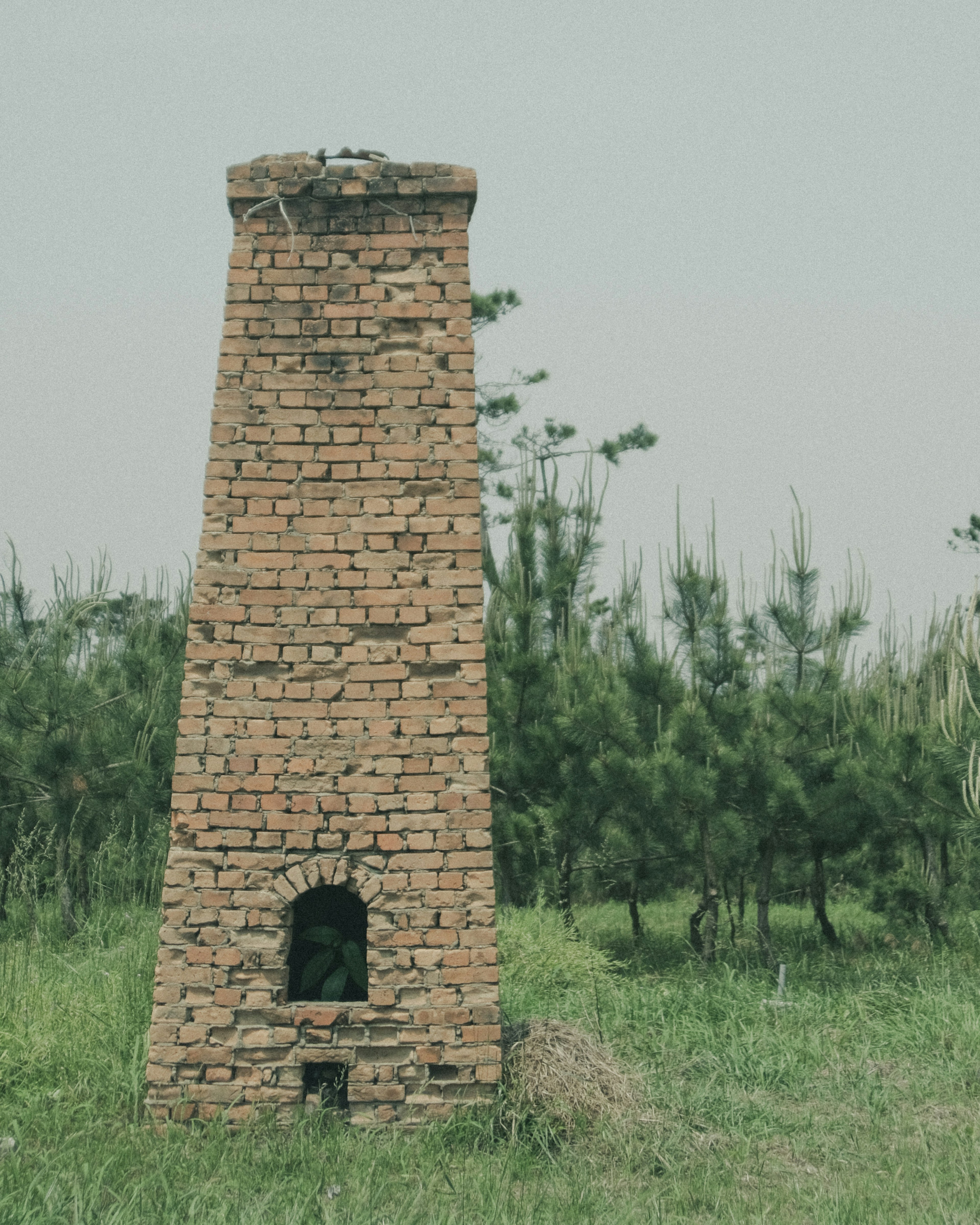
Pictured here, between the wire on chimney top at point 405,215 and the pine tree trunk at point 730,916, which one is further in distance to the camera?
the pine tree trunk at point 730,916

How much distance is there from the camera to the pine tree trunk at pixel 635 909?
33.1 ft

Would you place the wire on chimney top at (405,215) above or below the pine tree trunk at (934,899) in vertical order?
above

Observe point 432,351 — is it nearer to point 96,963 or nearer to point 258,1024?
point 258,1024

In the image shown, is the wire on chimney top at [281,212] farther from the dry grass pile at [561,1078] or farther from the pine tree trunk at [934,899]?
the pine tree trunk at [934,899]

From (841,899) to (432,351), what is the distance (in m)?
11.7

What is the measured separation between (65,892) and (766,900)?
592 cm

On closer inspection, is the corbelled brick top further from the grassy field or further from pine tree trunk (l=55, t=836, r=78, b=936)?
pine tree trunk (l=55, t=836, r=78, b=936)

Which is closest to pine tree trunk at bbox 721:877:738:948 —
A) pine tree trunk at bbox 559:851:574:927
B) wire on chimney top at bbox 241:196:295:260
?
pine tree trunk at bbox 559:851:574:927

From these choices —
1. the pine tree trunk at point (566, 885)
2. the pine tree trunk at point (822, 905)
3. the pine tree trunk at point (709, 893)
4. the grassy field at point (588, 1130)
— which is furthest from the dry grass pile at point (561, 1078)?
the pine tree trunk at point (822, 905)

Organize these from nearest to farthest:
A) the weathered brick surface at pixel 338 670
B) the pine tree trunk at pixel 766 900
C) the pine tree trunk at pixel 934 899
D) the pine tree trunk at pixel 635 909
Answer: the weathered brick surface at pixel 338 670 → the pine tree trunk at pixel 766 900 → the pine tree trunk at pixel 934 899 → the pine tree trunk at pixel 635 909

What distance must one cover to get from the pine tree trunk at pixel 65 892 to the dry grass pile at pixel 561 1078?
17.4 ft

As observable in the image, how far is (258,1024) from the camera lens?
4.36m

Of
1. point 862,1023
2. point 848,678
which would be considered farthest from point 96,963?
point 848,678

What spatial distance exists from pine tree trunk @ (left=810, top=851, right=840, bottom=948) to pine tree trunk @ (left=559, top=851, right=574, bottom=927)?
2198 millimetres
